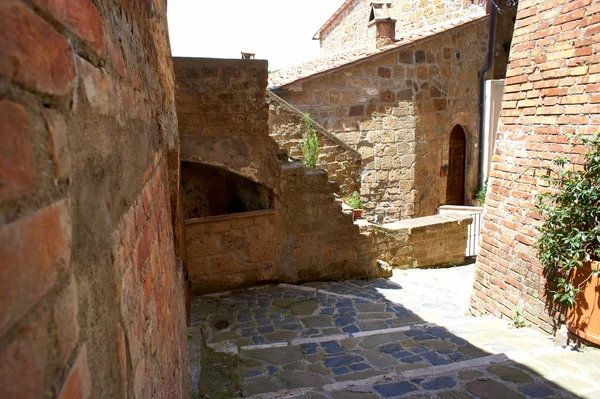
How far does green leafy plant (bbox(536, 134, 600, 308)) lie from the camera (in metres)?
4.19

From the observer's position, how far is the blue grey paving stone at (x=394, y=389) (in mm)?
3500

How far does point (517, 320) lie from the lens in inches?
202

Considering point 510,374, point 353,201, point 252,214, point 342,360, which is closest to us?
point 510,374

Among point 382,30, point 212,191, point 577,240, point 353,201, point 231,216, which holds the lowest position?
point 353,201

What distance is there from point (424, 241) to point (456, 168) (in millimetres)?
6120

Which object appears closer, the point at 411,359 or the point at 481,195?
the point at 411,359

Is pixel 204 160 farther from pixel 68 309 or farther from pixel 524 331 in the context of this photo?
pixel 68 309

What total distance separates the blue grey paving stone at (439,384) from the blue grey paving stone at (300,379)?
2.90ft

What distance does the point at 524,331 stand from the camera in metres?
4.93

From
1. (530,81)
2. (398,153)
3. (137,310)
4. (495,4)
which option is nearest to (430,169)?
(398,153)

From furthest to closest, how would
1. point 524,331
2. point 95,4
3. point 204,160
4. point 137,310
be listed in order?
point 204,160 < point 524,331 < point 137,310 < point 95,4

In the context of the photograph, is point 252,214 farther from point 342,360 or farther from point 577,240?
point 577,240

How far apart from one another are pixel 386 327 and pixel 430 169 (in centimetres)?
801

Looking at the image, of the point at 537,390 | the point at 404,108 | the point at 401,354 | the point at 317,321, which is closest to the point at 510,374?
the point at 537,390
